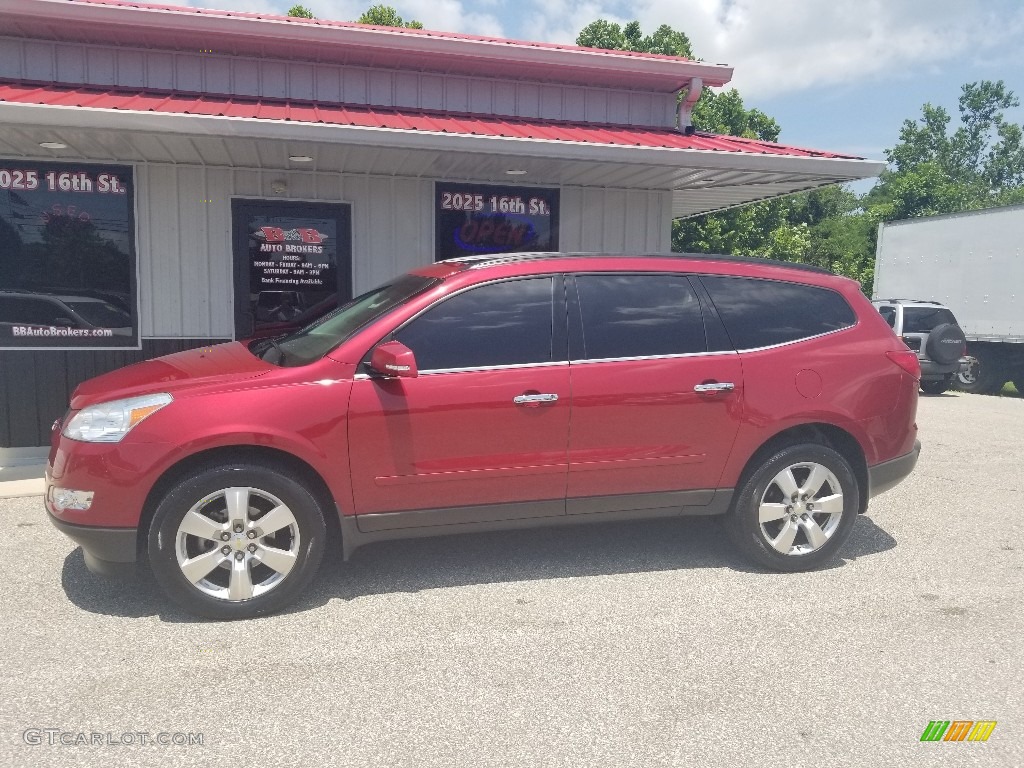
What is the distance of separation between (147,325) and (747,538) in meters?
5.76

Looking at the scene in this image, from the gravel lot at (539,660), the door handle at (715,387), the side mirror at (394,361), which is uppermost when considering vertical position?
the side mirror at (394,361)

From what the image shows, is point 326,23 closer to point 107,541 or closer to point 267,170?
point 267,170

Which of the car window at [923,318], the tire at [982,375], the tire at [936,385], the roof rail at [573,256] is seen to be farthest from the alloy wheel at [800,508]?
the tire at [982,375]

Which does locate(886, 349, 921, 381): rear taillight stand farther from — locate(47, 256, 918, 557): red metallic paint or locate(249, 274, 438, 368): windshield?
locate(249, 274, 438, 368): windshield

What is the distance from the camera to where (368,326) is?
13.5ft

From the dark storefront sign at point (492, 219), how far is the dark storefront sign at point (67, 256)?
296 cm

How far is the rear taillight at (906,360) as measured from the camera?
4.78m

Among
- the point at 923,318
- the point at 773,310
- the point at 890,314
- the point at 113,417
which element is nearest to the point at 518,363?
the point at 773,310

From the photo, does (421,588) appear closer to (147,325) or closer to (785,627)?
(785,627)

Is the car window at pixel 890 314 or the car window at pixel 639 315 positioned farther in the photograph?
the car window at pixel 890 314

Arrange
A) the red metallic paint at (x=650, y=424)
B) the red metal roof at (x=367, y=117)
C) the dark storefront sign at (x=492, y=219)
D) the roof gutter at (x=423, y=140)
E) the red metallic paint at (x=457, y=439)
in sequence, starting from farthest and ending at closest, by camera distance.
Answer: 1. the dark storefront sign at (x=492, y=219)
2. the red metal roof at (x=367, y=117)
3. the roof gutter at (x=423, y=140)
4. the red metallic paint at (x=650, y=424)
5. the red metallic paint at (x=457, y=439)

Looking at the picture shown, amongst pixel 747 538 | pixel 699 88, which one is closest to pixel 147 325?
pixel 747 538

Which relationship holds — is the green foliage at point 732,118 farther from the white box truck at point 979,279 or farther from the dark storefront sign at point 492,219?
the dark storefront sign at point 492,219

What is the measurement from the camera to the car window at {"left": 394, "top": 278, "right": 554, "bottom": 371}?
162 inches
